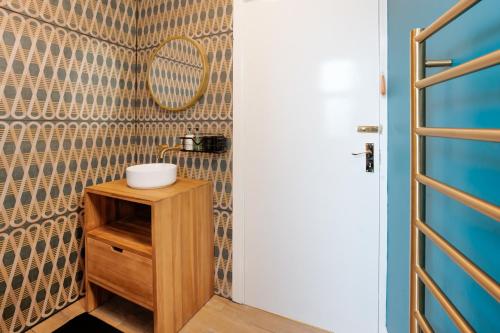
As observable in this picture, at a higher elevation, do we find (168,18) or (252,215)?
(168,18)

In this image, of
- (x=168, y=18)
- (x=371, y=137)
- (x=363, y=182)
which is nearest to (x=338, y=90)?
(x=371, y=137)

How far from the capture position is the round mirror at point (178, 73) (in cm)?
183

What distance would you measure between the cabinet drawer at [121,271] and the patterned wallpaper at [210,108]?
1.78 ft

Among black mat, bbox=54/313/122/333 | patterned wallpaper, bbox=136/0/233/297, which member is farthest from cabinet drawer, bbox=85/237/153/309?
patterned wallpaper, bbox=136/0/233/297

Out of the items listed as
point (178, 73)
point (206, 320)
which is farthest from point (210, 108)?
point (206, 320)

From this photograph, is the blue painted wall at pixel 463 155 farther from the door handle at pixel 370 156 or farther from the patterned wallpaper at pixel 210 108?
the patterned wallpaper at pixel 210 108

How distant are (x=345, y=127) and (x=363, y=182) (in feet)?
1.07

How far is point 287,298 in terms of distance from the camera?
1.69 m

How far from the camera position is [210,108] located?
72.7 inches

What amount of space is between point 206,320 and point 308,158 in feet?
3.96

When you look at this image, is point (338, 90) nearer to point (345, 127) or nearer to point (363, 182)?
point (345, 127)

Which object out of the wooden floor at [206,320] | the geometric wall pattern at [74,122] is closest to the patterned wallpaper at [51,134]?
the geometric wall pattern at [74,122]

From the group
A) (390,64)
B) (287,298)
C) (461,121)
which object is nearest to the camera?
(461,121)

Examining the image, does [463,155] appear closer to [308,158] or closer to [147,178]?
[308,158]
